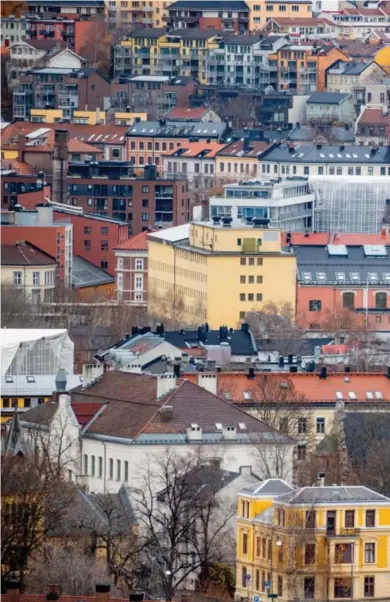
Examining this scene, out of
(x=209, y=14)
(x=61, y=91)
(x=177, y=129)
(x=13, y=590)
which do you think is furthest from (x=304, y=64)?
(x=13, y=590)

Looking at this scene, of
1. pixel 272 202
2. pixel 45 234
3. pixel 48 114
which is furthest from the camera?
pixel 48 114

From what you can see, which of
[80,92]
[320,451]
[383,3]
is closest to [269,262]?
[320,451]

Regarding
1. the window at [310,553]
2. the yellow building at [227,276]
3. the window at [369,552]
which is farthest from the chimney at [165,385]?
the yellow building at [227,276]

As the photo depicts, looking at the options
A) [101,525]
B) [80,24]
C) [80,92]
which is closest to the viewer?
[101,525]

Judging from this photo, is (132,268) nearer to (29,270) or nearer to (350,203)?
(29,270)

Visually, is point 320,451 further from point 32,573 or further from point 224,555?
point 32,573

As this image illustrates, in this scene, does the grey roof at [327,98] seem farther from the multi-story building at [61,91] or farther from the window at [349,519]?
the window at [349,519]
